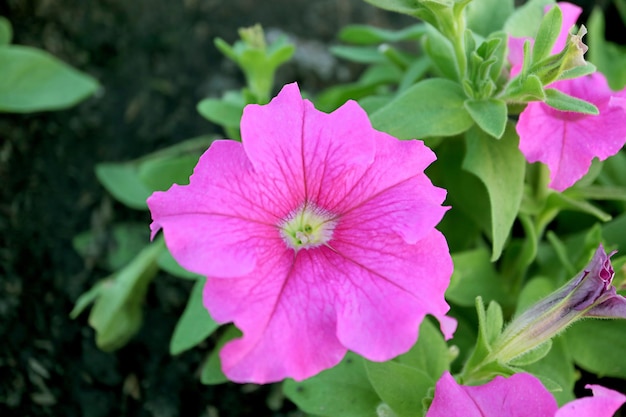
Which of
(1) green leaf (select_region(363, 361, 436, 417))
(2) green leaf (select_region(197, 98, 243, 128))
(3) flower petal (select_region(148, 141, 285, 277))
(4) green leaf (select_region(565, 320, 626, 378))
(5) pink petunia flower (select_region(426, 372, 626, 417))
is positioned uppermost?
(3) flower petal (select_region(148, 141, 285, 277))

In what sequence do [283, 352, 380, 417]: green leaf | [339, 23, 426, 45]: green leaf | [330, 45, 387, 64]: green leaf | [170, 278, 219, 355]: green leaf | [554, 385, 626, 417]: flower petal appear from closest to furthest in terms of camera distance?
[554, 385, 626, 417]: flower petal
[283, 352, 380, 417]: green leaf
[170, 278, 219, 355]: green leaf
[339, 23, 426, 45]: green leaf
[330, 45, 387, 64]: green leaf

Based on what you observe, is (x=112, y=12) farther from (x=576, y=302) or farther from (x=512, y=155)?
(x=576, y=302)

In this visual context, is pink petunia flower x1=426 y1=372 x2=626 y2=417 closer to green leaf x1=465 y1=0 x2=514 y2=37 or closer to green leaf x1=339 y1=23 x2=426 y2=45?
green leaf x1=465 y1=0 x2=514 y2=37

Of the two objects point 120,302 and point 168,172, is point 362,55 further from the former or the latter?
point 120,302

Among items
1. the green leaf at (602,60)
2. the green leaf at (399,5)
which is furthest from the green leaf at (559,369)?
the green leaf at (602,60)

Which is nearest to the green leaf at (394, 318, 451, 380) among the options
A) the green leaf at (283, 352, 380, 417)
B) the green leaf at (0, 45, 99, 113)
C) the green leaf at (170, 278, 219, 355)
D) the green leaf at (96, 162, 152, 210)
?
the green leaf at (283, 352, 380, 417)

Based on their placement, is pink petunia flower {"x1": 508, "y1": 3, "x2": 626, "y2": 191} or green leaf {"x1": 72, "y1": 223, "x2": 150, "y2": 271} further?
green leaf {"x1": 72, "y1": 223, "x2": 150, "y2": 271}

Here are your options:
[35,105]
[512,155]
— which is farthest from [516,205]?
[35,105]
